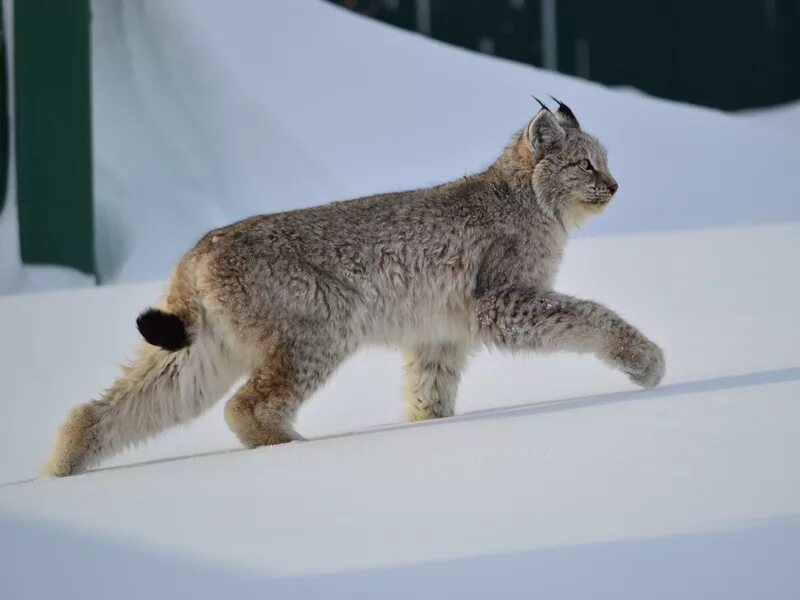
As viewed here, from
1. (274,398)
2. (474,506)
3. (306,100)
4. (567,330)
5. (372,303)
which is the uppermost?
(306,100)

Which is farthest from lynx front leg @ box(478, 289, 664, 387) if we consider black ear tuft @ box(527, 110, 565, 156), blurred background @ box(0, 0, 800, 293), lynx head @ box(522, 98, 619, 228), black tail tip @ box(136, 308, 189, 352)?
blurred background @ box(0, 0, 800, 293)

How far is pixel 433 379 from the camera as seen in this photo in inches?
237

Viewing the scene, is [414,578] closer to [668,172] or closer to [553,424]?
[553,424]


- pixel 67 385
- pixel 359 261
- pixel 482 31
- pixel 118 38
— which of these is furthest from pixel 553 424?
pixel 482 31

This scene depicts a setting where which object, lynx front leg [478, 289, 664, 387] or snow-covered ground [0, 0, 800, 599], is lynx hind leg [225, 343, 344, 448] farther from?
lynx front leg [478, 289, 664, 387]

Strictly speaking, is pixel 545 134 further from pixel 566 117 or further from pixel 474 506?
pixel 474 506

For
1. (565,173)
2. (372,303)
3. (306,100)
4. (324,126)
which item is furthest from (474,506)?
(306,100)

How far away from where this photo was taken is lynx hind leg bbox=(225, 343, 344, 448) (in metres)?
5.26

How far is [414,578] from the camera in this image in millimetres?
3387

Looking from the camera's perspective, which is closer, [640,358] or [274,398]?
[274,398]

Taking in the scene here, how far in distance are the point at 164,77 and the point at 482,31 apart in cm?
368

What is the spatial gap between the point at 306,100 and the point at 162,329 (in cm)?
853

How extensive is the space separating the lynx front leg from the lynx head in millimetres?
534

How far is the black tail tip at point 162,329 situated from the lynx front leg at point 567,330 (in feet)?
3.87
